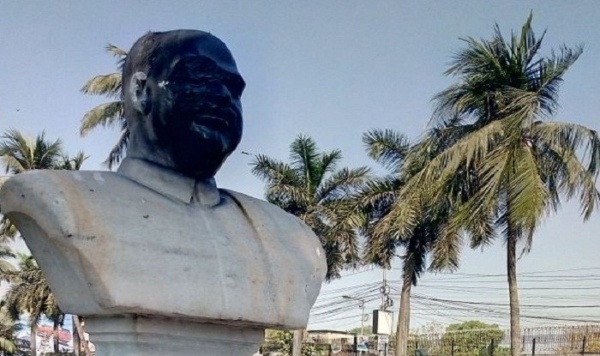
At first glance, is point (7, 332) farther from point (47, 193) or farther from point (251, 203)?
point (47, 193)

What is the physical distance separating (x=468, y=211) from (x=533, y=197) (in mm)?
1380

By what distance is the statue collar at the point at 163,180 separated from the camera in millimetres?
2867

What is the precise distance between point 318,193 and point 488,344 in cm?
596

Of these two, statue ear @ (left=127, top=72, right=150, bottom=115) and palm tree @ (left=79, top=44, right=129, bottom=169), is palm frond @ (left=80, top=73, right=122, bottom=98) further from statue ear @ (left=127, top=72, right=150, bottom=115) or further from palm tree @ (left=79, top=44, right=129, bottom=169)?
statue ear @ (left=127, top=72, right=150, bottom=115)

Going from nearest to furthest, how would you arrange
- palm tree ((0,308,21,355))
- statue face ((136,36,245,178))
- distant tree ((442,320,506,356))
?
statue face ((136,36,245,178)) < distant tree ((442,320,506,356)) < palm tree ((0,308,21,355))

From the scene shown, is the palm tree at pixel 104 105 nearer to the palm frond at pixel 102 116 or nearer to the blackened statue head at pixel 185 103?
the palm frond at pixel 102 116

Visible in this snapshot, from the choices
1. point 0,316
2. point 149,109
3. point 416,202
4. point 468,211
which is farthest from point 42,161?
point 0,316

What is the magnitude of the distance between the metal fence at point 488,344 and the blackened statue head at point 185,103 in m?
11.6

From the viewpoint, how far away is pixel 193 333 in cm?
273

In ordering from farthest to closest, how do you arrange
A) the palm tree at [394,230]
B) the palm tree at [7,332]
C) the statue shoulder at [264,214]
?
the palm tree at [7,332], the palm tree at [394,230], the statue shoulder at [264,214]

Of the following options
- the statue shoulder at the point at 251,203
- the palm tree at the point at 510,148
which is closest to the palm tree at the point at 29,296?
the palm tree at the point at 510,148

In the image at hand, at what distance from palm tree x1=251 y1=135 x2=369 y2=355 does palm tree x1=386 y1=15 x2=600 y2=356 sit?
4.78 meters

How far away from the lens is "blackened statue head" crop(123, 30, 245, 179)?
2.81 meters

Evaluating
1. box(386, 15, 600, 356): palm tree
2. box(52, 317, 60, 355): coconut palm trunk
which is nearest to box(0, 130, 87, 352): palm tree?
box(52, 317, 60, 355): coconut palm trunk
